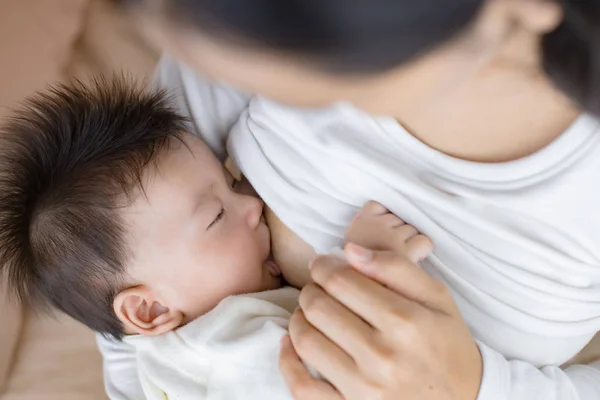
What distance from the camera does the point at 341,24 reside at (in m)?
0.33

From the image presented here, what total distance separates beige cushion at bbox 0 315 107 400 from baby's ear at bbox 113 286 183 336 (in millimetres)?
302

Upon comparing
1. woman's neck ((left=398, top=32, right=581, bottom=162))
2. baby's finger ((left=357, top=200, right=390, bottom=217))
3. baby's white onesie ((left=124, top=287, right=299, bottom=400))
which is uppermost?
woman's neck ((left=398, top=32, right=581, bottom=162))

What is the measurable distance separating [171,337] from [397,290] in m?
0.32

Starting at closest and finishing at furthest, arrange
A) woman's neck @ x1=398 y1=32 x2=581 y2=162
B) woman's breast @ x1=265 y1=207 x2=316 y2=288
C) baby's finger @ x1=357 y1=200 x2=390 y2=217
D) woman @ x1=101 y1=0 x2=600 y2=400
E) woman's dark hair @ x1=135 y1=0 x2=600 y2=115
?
woman's dark hair @ x1=135 y1=0 x2=600 y2=115
woman @ x1=101 y1=0 x2=600 y2=400
woman's neck @ x1=398 y1=32 x2=581 y2=162
baby's finger @ x1=357 y1=200 x2=390 y2=217
woman's breast @ x1=265 y1=207 x2=316 y2=288

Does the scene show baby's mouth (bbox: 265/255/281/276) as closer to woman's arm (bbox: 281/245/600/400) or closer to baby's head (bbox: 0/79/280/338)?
baby's head (bbox: 0/79/280/338)

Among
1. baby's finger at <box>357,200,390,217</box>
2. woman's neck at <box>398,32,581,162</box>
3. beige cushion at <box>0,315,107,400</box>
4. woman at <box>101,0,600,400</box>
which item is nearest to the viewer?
woman at <box>101,0,600,400</box>

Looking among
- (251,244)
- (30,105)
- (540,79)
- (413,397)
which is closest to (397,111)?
(540,79)

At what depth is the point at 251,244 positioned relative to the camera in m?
0.86

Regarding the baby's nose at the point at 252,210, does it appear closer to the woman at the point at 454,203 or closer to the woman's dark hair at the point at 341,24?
the woman at the point at 454,203

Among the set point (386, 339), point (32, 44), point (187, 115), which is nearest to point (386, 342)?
point (386, 339)

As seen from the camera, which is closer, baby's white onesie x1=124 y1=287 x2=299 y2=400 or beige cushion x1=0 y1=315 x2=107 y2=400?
baby's white onesie x1=124 y1=287 x2=299 y2=400

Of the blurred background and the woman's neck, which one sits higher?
the woman's neck

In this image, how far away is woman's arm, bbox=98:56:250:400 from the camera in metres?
0.90

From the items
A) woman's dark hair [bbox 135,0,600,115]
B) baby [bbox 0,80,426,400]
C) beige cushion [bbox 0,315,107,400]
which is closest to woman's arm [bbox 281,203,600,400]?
baby [bbox 0,80,426,400]
